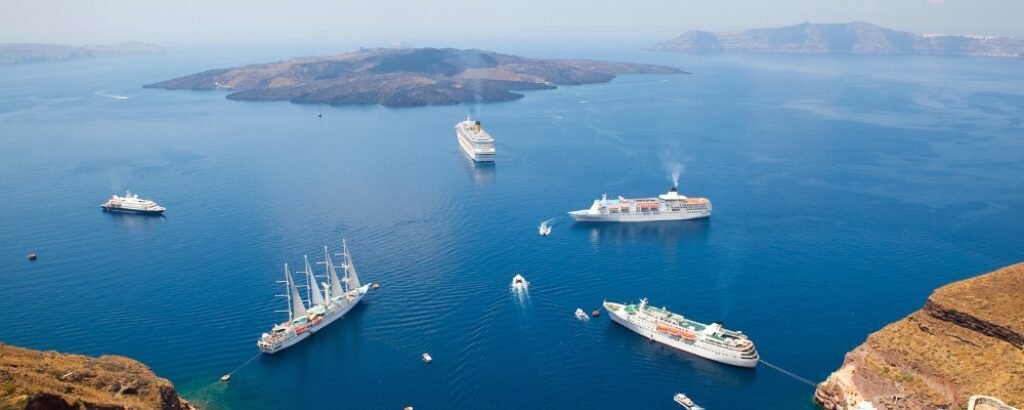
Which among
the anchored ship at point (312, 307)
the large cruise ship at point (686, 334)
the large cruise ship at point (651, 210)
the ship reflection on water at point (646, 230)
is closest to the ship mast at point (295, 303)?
the anchored ship at point (312, 307)

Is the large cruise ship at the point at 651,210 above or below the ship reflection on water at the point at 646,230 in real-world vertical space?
above

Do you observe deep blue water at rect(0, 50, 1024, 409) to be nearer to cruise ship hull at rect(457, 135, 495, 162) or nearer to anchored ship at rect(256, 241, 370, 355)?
anchored ship at rect(256, 241, 370, 355)

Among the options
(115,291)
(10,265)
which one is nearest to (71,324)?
(115,291)

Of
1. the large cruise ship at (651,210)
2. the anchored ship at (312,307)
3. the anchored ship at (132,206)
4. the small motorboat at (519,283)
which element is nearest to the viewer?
the anchored ship at (312,307)

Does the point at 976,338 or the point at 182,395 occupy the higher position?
the point at 976,338

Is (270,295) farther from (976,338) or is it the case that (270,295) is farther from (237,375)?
(976,338)

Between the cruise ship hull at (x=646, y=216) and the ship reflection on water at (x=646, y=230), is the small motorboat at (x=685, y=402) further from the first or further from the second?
the cruise ship hull at (x=646, y=216)

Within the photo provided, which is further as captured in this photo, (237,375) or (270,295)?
(270,295)
